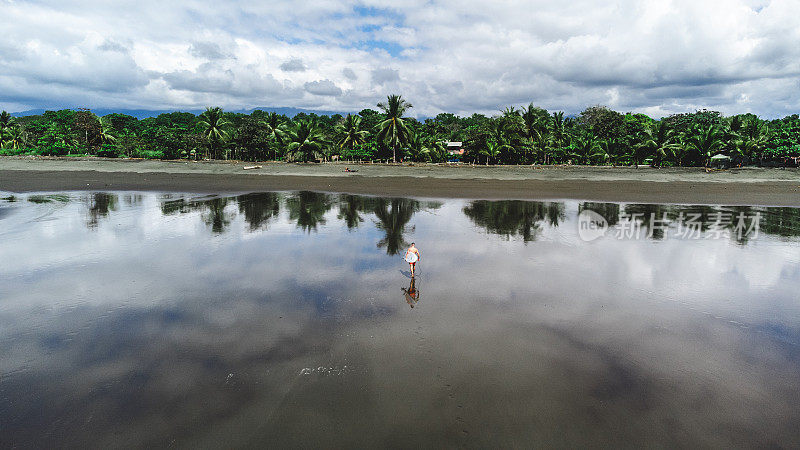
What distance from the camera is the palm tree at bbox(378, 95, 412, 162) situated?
54.2 metres

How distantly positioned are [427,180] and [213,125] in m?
38.0

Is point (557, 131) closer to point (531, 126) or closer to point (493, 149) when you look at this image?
point (531, 126)

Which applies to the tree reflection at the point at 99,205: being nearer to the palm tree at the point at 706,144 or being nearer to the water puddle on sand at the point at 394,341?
the water puddle on sand at the point at 394,341

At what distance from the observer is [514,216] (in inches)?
896

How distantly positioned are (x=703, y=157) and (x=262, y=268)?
185 feet

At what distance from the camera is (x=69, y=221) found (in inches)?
786

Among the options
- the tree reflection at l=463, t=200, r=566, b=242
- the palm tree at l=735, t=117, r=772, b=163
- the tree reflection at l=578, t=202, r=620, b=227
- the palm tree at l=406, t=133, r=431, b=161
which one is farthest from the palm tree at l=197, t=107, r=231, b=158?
the palm tree at l=735, t=117, r=772, b=163

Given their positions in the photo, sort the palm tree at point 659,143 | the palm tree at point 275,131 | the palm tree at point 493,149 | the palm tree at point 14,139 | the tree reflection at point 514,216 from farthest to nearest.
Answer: the palm tree at point 14,139 < the palm tree at point 275,131 < the palm tree at point 493,149 < the palm tree at point 659,143 < the tree reflection at point 514,216

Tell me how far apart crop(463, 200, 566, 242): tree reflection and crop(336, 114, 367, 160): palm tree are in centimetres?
3874

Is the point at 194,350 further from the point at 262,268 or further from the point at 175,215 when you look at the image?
the point at 175,215

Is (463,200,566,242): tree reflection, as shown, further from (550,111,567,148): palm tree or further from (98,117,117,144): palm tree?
(98,117,117,144): palm tree

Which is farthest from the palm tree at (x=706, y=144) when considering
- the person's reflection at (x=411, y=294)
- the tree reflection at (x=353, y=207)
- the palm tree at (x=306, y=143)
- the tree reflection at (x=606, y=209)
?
the person's reflection at (x=411, y=294)

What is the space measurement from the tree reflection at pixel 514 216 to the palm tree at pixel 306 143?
34.4 meters

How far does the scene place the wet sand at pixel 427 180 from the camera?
33.1 metres
